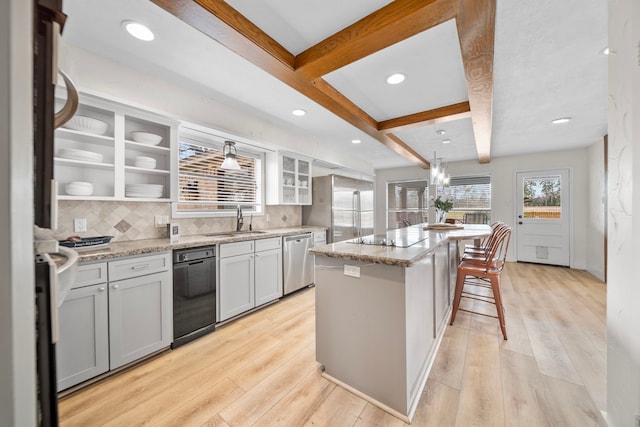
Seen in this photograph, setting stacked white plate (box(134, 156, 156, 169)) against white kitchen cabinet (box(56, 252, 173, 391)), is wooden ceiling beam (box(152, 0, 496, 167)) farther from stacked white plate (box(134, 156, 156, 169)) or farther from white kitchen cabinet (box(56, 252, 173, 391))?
white kitchen cabinet (box(56, 252, 173, 391))

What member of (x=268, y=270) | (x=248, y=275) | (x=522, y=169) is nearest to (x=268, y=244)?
(x=268, y=270)

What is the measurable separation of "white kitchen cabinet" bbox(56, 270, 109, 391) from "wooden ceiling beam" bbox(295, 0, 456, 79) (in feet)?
7.18

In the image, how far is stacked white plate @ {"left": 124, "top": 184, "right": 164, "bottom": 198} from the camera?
218 centimetres

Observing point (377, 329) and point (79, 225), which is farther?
point (79, 225)

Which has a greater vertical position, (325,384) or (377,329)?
(377,329)

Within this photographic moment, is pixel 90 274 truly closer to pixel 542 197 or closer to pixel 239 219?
pixel 239 219

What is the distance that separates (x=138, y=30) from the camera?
5.56 feet

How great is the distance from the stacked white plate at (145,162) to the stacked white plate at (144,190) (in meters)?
0.18

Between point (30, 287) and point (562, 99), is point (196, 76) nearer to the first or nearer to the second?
point (30, 287)

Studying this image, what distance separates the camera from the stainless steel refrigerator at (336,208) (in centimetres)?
414

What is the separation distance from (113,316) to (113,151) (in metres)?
1.34

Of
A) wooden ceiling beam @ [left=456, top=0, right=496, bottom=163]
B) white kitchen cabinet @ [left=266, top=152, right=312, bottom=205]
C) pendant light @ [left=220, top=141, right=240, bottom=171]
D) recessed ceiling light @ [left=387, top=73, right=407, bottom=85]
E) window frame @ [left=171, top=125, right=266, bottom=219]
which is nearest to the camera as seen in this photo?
wooden ceiling beam @ [left=456, top=0, right=496, bottom=163]

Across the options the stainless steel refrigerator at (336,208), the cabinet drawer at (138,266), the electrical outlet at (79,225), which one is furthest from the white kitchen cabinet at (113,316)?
the stainless steel refrigerator at (336,208)

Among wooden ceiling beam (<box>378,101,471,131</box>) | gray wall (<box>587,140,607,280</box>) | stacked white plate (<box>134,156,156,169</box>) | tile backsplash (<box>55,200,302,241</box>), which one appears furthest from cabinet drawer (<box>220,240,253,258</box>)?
gray wall (<box>587,140,607,280</box>)
